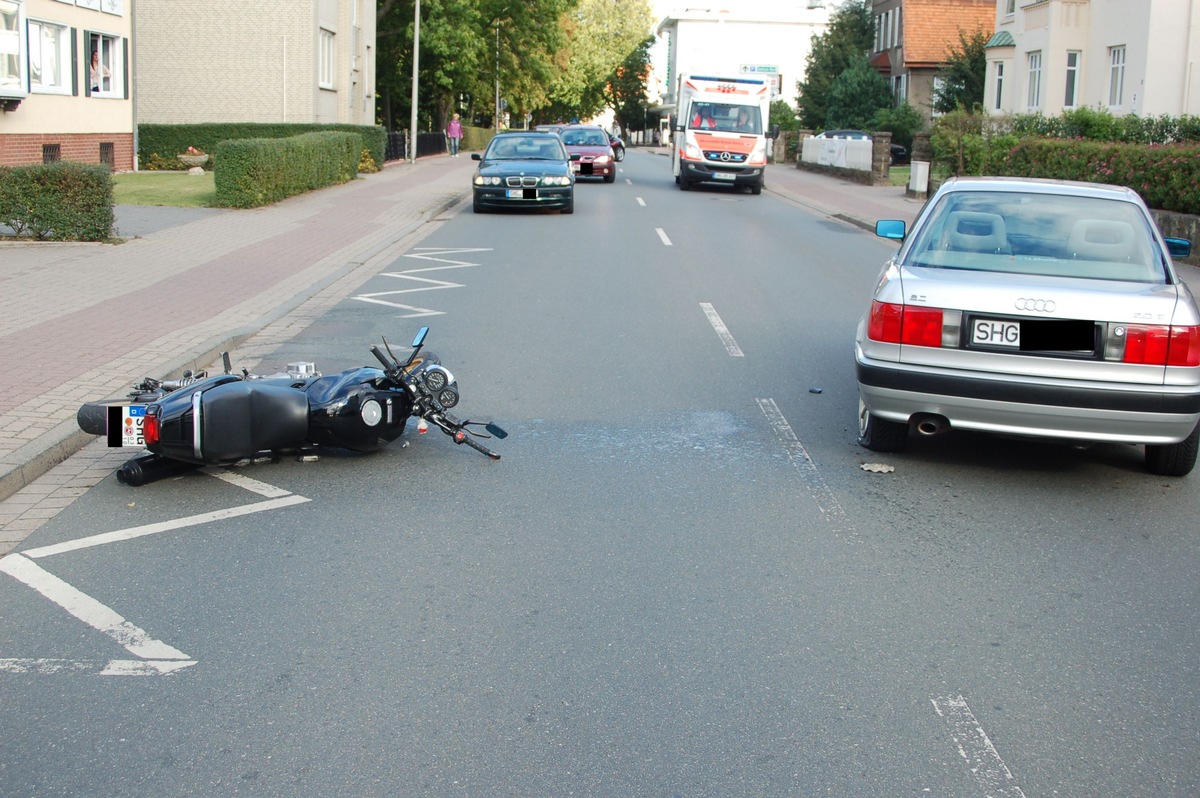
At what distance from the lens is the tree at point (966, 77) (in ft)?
165

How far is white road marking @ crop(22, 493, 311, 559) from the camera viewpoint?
5.50 meters

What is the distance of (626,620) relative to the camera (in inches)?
187

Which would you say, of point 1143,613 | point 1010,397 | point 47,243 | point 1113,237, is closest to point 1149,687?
point 1143,613

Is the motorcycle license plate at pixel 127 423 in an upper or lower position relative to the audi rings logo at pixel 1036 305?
lower

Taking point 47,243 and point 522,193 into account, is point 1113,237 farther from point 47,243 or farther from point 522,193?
point 522,193

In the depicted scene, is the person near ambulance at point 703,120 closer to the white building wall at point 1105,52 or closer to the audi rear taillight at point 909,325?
the white building wall at point 1105,52

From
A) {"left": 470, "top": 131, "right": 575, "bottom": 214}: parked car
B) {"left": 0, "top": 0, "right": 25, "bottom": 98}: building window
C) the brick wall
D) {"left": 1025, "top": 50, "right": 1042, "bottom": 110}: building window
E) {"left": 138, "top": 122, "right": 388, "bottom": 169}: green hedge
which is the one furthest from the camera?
{"left": 1025, "top": 50, "right": 1042, "bottom": 110}: building window

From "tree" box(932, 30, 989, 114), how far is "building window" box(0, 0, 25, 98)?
3488 centimetres

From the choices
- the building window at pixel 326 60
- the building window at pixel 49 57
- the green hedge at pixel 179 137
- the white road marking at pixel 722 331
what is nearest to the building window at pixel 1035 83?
the green hedge at pixel 179 137

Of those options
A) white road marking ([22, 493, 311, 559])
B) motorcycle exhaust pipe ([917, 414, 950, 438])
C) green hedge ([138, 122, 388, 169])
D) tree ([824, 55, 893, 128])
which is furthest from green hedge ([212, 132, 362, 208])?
tree ([824, 55, 893, 128])

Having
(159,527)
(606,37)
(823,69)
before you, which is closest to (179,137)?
(159,527)

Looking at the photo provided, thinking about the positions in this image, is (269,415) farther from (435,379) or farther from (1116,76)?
(1116,76)

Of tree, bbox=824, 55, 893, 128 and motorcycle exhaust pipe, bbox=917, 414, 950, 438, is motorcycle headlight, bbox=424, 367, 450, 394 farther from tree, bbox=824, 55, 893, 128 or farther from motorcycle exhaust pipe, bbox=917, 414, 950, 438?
tree, bbox=824, 55, 893, 128

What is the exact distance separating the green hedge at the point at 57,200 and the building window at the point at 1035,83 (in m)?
31.3
